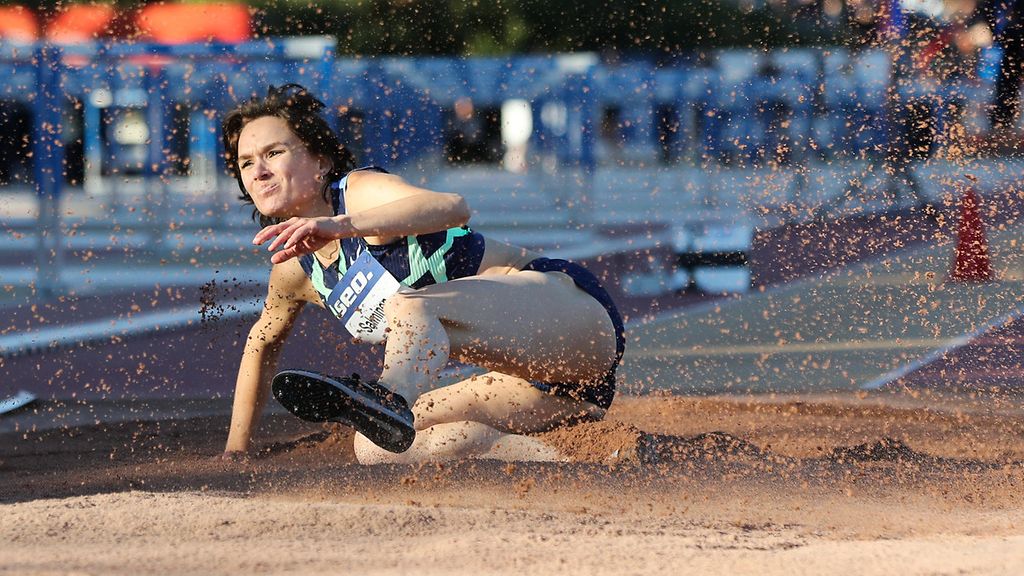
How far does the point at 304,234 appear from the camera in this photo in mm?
4039

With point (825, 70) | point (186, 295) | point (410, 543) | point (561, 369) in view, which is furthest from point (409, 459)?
point (825, 70)

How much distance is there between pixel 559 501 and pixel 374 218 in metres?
0.99

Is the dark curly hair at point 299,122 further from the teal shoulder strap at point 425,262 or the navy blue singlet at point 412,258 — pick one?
the teal shoulder strap at point 425,262

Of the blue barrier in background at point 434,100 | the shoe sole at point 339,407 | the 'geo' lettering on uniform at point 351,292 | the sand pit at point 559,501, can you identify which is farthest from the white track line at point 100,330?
the shoe sole at point 339,407

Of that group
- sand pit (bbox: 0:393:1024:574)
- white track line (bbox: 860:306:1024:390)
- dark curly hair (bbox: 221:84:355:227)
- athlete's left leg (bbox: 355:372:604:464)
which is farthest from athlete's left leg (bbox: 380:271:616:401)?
white track line (bbox: 860:306:1024:390)

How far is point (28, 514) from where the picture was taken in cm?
397

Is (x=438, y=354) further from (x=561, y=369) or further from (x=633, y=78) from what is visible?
(x=633, y=78)

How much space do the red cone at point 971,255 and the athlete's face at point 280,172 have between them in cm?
779

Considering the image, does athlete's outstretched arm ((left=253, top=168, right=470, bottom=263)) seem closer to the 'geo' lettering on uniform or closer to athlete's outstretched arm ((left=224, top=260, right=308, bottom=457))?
the 'geo' lettering on uniform

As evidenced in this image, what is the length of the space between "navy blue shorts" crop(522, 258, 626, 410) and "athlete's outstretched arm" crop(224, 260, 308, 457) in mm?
864

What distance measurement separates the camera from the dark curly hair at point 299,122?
16.0 feet

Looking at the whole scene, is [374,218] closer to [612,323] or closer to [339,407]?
[339,407]

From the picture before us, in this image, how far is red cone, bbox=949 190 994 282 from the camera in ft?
37.8

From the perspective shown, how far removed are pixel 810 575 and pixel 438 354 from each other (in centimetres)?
130
